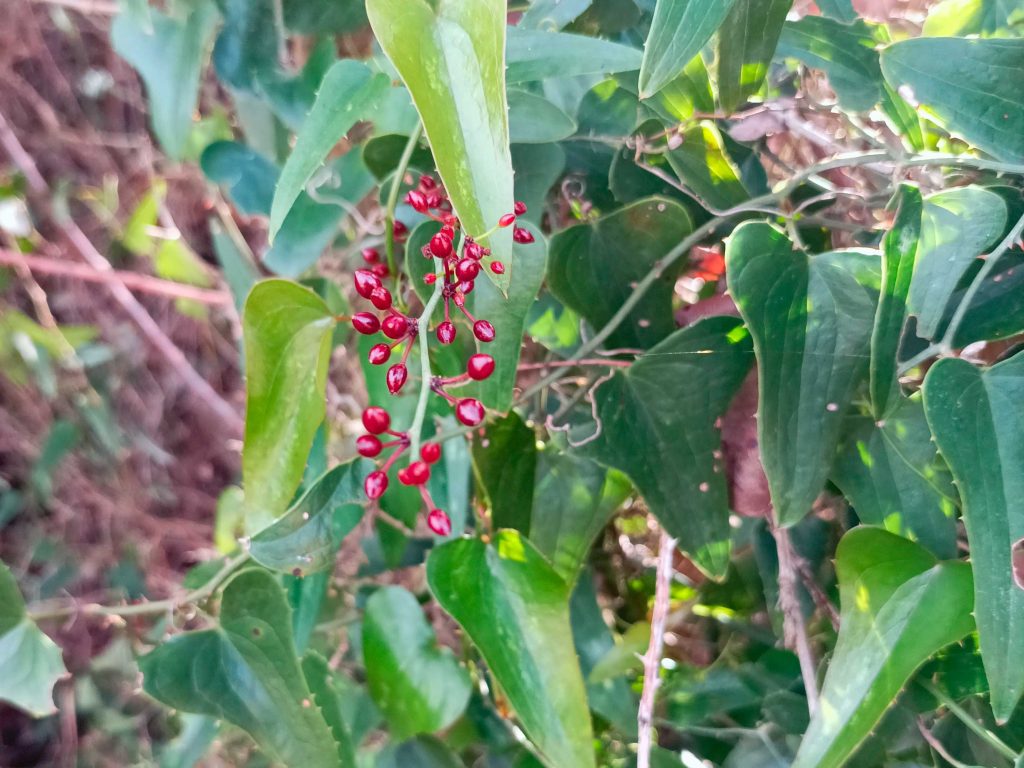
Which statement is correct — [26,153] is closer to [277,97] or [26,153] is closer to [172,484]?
[172,484]

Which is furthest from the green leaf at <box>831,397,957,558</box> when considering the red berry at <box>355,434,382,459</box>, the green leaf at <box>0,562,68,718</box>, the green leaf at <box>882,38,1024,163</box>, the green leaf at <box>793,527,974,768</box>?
the green leaf at <box>0,562,68,718</box>

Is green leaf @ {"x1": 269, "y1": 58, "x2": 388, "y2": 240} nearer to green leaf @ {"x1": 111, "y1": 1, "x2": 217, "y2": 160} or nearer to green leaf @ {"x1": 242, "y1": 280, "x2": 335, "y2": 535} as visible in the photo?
green leaf @ {"x1": 242, "y1": 280, "x2": 335, "y2": 535}

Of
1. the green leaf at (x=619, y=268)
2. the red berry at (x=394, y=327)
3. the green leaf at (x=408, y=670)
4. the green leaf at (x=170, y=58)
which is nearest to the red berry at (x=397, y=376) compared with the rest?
the red berry at (x=394, y=327)

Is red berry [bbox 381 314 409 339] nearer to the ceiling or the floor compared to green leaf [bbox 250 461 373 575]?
nearer to the ceiling

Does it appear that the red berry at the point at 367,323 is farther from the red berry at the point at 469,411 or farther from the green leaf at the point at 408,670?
the green leaf at the point at 408,670

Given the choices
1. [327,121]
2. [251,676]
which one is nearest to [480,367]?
[327,121]

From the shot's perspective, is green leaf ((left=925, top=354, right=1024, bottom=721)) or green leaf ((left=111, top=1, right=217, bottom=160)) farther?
green leaf ((left=111, top=1, right=217, bottom=160))
